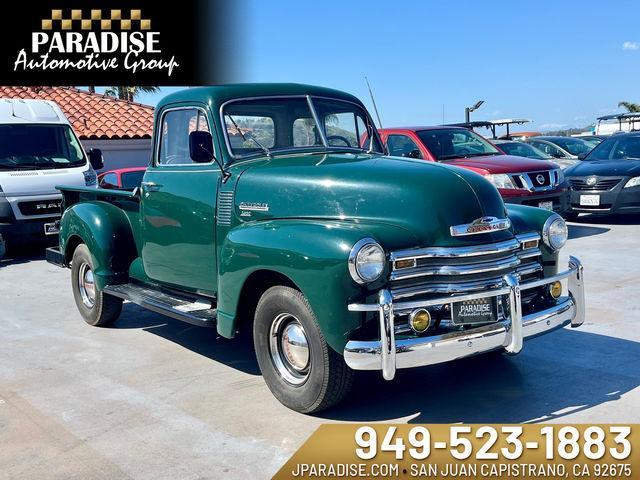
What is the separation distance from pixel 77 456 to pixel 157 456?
17.5 inches

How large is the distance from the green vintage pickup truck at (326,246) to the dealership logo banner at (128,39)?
7272 mm

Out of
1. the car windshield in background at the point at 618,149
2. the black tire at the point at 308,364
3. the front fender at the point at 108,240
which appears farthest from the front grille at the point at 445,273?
the car windshield in background at the point at 618,149

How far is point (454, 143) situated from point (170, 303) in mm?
6881

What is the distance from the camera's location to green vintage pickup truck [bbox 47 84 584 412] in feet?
13.7

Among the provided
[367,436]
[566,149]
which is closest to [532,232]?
[367,436]

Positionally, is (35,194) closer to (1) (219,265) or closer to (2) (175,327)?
(2) (175,327)

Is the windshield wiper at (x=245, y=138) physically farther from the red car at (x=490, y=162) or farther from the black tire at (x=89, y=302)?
the red car at (x=490, y=162)

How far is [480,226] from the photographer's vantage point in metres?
4.56

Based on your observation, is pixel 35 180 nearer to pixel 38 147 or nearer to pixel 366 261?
pixel 38 147

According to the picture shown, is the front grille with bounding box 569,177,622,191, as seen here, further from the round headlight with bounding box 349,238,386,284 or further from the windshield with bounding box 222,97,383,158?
the round headlight with bounding box 349,238,386,284

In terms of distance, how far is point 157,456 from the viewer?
13.4 ft

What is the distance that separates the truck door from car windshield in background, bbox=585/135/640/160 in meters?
9.87

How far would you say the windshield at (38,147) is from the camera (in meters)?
11.8

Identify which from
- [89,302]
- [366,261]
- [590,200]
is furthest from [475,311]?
[590,200]
